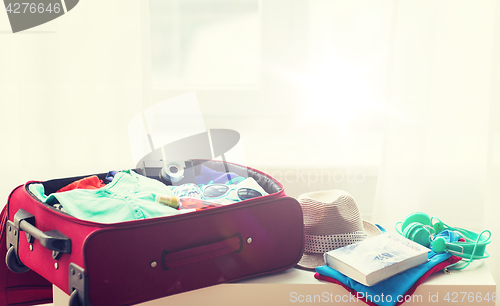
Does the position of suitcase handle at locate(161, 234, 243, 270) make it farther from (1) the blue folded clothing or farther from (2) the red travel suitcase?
(1) the blue folded clothing

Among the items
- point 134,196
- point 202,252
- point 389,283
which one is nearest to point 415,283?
point 389,283

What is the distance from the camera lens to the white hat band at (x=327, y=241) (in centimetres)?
81

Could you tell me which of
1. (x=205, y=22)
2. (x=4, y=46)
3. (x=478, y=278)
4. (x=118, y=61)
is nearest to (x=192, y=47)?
(x=205, y=22)

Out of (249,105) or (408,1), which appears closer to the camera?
(408,1)

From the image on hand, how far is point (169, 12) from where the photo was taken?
1.37 metres

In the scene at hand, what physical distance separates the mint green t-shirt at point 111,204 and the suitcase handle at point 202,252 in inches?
3.3

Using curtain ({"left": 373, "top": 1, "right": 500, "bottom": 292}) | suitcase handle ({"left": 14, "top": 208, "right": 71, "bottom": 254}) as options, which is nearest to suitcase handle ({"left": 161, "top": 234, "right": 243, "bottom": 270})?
suitcase handle ({"left": 14, "top": 208, "right": 71, "bottom": 254})

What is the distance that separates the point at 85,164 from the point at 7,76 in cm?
41

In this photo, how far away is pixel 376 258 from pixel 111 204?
499 mm

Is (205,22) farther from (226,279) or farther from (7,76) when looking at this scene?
(226,279)

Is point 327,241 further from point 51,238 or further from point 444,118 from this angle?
point 444,118

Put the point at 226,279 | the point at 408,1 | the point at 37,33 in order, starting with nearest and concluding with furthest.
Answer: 1. the point at 226,279
2. the point at 408,1
3. the point at 37,33

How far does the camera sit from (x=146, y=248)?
0.60 metres

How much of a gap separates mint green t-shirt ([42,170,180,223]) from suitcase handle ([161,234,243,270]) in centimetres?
8
